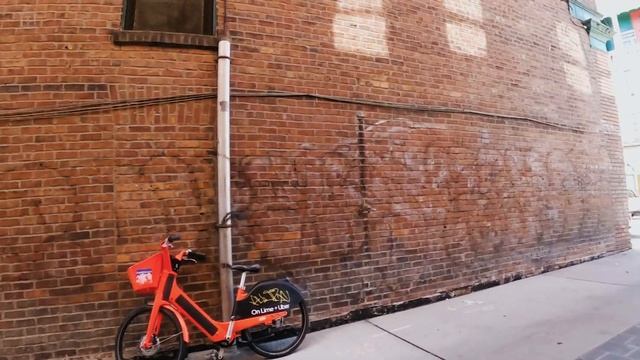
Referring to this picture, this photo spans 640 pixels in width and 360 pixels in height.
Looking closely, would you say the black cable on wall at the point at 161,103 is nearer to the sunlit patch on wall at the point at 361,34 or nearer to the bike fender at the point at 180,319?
the sunlit patch on wall at the point at 361,34

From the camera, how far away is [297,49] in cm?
420

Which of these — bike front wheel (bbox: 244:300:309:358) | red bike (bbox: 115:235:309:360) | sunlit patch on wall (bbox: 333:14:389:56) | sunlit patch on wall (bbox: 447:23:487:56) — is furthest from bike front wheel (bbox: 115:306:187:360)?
sunlit patch on wall (bbox: 447:23:487:56)

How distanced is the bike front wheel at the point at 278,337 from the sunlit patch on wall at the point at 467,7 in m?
4.52

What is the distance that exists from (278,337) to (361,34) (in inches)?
138

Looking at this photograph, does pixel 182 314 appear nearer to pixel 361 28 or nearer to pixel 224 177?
pixel 224 177

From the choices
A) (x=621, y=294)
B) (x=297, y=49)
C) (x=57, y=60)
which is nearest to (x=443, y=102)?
(x=297, y=49)

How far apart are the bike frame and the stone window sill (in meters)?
1.93

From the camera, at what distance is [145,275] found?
3037 mm

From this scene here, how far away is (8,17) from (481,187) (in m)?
5.63

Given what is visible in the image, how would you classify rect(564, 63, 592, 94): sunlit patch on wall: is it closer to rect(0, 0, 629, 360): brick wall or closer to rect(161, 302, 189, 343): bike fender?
rect(0, 0, 629, 360): brick wall

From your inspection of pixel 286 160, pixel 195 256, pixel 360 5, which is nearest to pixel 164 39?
pixel 286 160

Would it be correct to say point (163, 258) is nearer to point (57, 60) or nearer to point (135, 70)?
point (135, 70)

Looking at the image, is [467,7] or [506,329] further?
[467,7]

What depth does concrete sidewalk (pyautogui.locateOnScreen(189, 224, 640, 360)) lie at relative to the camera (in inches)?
127
